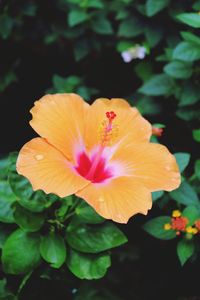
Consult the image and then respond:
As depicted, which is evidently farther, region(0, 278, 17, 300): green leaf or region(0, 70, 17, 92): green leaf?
region(0, 70, 17, 92): green leaf

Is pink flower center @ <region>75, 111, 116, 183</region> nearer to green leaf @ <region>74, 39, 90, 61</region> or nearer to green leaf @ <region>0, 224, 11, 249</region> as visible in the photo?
green leaf @ <region>0, 224, 11, 249</region>

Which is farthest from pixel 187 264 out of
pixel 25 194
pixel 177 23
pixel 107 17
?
pixel 107 17

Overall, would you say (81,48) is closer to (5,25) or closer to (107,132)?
(5,25)

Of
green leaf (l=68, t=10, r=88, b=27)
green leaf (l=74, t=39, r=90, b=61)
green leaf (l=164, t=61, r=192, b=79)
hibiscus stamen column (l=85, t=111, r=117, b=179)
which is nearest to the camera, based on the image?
hibiscus stamen column (l=85, t=111, r=117, b=179)

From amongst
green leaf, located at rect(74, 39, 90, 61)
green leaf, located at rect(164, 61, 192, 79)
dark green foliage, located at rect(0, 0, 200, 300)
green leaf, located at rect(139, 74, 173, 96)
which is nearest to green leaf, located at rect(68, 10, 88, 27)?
dark green foliage, located at rect(0, 0, 200, 300)

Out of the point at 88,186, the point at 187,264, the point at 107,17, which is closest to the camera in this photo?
the point at 88,186

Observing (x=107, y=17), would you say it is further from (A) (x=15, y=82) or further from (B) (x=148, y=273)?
(B) (x=148, y=273)
